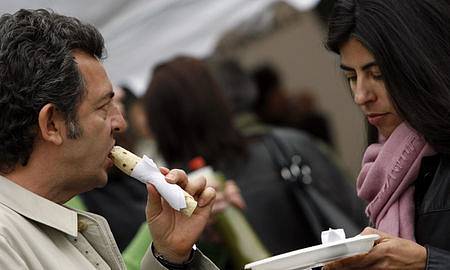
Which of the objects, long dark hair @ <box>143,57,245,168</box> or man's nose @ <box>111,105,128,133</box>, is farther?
long dark hair @ <box>143,57,245,168</box>

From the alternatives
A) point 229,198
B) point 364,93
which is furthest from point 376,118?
point 229,198

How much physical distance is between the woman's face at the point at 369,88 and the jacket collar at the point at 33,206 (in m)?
0.88

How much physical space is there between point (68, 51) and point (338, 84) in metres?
6.91

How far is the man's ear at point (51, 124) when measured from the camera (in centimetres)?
270

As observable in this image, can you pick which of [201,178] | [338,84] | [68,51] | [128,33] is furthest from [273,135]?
[338,84]

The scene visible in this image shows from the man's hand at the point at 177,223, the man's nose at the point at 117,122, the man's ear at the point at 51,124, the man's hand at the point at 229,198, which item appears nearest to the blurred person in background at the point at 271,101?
the man's hand at the point at 229,198

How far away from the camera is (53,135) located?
2.72 meters

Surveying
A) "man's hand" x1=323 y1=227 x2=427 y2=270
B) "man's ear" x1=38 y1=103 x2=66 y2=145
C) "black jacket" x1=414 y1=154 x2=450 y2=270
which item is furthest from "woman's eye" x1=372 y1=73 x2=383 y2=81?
"man's ear" x1=38 y1=103 x2=66 y2=145

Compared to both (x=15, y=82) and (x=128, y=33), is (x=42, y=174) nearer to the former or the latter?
(x=15, y=82)

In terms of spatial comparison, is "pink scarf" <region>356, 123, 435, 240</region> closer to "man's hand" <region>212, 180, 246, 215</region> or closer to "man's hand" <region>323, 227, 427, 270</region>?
"man's hand" <region>323, 227, 427, 270</region>

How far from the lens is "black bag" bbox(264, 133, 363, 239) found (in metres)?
4.32

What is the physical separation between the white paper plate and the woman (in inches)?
6.2

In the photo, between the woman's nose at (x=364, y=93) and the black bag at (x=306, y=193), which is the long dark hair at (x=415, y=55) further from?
the black bag at (x=306, y=193)

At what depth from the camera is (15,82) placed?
106 inches
